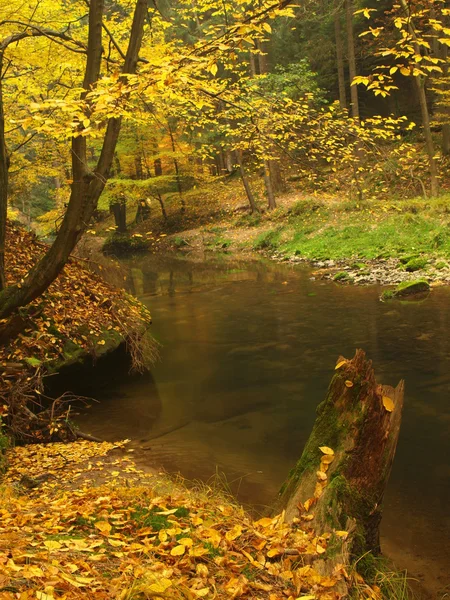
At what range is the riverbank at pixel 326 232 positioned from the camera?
1594cm

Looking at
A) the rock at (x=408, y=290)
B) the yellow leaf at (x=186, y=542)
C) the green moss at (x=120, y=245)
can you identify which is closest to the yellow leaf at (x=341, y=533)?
the yellow leaf at (x=186, y=542)

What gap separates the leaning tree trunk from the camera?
3531 millimetres

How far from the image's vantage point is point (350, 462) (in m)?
3.72

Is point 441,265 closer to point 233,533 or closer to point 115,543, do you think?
point 233,533

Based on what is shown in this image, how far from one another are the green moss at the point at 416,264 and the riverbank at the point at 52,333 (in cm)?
875

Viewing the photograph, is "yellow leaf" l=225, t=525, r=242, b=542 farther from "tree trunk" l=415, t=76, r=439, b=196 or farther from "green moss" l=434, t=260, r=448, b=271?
"tree trunk" l=415, t=76, r=439, b=196

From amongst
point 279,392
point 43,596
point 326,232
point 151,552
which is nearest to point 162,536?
point 151,552

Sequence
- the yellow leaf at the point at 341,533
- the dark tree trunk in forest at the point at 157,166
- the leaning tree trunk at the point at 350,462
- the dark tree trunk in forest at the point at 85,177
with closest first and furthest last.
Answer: the yellow leaf at the point at 341,533
the leaning tree trunk at the point at 350,462
the dark tree trunk in forest at the point at 85,177
the dark tree trunk in forest at the point at 157,166

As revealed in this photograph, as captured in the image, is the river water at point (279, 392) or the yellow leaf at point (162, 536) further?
the river water at point (279, 392)

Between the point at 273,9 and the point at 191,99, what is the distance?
272 centimetres

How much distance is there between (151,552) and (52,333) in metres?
5.74

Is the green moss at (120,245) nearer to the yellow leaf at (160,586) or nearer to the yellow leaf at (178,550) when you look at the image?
the yellow leaf at (178,550)

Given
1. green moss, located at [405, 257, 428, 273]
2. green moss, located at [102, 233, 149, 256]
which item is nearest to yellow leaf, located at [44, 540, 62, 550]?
green moss, located at [405, 257, 428, 273]

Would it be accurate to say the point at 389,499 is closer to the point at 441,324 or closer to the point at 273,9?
the point at 273,9
